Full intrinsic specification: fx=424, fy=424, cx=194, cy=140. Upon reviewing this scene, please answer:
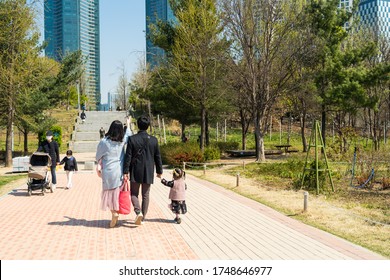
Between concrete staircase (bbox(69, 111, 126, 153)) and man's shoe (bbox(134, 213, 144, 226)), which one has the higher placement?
concrete staircase (bbox(69, 111, 126, 153))

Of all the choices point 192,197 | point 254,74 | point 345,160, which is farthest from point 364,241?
point 254,74

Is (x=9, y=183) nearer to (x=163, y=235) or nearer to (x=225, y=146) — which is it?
(x=163, y=235)

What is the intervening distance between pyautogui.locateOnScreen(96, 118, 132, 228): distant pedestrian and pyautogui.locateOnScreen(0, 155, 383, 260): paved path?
1.88 feet

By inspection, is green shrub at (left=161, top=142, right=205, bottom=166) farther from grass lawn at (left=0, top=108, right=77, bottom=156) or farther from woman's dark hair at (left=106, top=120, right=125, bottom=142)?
grass lawn at (left=0, top=108, right=77, bottom=156)

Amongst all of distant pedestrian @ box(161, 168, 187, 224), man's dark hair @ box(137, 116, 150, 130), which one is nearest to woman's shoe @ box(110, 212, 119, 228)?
distant pedestrian @ box(161, 168, 187, 224)

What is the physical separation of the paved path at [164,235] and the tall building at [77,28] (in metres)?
145

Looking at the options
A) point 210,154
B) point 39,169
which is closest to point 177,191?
point 39,169

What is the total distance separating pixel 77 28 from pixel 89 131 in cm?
13688

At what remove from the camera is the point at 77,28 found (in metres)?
168

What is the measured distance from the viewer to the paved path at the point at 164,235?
613cm

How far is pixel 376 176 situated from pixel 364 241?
8.30 metres

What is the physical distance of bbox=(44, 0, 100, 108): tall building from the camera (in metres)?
160

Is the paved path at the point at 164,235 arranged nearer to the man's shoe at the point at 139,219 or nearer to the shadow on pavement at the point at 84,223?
the shadow on pavement at the point at 84,223

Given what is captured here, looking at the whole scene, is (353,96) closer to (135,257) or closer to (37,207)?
(37,207)
